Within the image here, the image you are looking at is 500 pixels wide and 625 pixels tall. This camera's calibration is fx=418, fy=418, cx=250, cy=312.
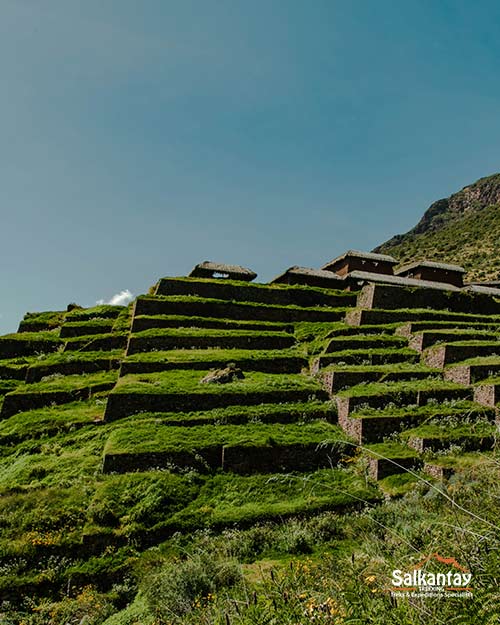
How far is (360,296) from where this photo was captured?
128 ft

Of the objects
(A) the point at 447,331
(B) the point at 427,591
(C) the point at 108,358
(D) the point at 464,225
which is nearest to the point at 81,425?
(C) the point at 108,358

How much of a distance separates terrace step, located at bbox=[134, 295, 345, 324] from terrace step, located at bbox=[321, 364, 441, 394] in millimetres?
11491

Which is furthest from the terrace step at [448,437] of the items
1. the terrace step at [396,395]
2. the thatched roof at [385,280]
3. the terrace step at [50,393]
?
the thatched roof at [385,280]

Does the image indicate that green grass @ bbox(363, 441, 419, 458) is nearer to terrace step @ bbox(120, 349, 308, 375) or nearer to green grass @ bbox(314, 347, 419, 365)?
green grass @ bbox(314, 347, 419, 365)

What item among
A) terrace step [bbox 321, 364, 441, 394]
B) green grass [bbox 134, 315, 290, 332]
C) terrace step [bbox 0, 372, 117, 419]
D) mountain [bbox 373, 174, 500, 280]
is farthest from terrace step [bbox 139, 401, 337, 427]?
mountain [bbox 373, 174, 500, 280]

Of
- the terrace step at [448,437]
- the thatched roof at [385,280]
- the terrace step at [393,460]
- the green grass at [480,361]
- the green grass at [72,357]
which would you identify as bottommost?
the terrace step at [393,460]

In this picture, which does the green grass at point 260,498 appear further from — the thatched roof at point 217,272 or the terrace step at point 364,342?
the thatched roof at point 217,272

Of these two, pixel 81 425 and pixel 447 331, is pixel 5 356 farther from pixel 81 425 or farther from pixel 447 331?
pixel 447 331

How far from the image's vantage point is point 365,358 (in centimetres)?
2677

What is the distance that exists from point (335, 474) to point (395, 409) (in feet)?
17.7

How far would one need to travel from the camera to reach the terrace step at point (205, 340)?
28341 millimetres

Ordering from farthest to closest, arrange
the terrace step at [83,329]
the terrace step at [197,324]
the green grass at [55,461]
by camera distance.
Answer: the terrace step at [83,329], the terrace step at [197,324], the green grass at [55,461]

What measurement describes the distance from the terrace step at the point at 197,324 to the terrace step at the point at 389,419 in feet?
44.3

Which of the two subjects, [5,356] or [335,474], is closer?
[335,474]
